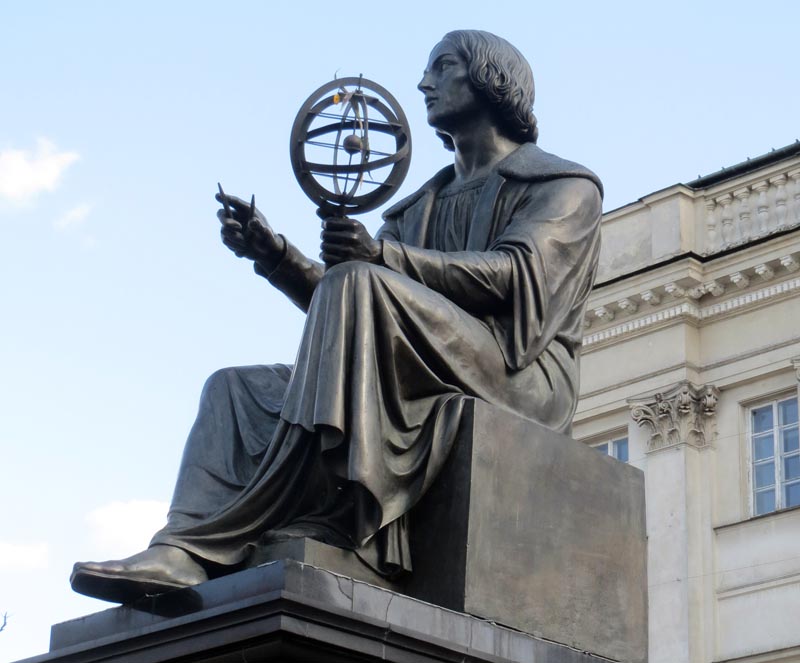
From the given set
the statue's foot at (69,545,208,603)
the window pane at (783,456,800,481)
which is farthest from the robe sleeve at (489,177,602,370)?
the window pane at (783,456,800,481)

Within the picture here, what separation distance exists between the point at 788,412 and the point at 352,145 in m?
18.9

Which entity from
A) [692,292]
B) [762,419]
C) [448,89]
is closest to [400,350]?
[448,89]

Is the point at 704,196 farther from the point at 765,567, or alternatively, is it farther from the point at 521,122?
the point at 521,122

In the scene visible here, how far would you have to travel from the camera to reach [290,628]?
202 inches

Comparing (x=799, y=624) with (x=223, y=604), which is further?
(x=799, y=624)

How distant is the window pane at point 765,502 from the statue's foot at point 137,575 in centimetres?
1899

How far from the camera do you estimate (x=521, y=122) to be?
6.87 m

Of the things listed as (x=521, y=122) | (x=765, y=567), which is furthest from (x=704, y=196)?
(x=521, y=122)

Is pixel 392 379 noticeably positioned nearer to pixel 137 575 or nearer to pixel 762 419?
pixel 137 575

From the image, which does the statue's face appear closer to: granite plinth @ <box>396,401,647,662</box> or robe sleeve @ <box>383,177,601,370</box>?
robe sleeve @ <box>383,177,601,370</box>

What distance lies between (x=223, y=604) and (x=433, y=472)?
77 centimetres

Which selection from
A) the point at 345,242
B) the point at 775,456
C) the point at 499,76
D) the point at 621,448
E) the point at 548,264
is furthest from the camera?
the point at 621,448

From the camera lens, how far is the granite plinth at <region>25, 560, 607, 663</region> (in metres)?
5.17

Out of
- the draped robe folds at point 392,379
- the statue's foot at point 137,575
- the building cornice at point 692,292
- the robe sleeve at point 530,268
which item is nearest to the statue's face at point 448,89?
the draped robe folds at point 392,379
